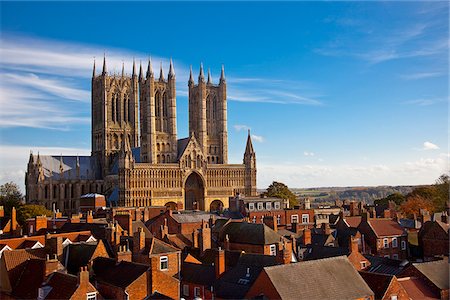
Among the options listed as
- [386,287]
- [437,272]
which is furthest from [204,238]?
[437,272]

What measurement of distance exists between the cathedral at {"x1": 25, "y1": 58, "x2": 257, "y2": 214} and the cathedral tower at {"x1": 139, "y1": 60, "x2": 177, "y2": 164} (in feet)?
0.75

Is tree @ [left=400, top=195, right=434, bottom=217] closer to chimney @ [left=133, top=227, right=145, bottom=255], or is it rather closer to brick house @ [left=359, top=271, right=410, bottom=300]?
brick house @ [left=359, top=271, right=410, bottom=300]

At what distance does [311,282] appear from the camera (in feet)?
97.0

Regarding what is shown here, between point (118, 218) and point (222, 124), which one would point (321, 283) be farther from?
Result: point (222, 124)

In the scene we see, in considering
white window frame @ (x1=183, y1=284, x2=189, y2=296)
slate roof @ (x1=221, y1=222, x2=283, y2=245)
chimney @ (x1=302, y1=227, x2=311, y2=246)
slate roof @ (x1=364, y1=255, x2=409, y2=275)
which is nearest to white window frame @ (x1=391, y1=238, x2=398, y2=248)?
chimney @ (x1=302, y1=227, x2=311, y2=246)

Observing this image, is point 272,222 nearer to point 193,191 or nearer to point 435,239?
point 435,239

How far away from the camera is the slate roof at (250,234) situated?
1853 inches

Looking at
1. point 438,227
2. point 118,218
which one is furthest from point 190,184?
point 438,227

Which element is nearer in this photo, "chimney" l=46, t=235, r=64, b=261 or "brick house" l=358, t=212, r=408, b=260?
"chimney" l=46, t=235, r=64, b=261

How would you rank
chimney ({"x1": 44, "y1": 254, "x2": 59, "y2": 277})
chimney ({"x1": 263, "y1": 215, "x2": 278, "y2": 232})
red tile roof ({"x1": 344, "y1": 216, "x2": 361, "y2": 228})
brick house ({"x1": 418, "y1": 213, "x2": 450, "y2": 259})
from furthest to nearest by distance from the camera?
red tile roof ({"x1": 344, "y1": 216, "x2": 361, "y2": 228}) → chimney ({"x1": 263, "y1": 215, "x2": 278, "y2": 232}) → brick house ({"x1": 418, "y1": 213, "x2": 450, "y2": 259}) → chimney ({"x1": 44, "y1": 254, "x2": 59, "y2": 277})

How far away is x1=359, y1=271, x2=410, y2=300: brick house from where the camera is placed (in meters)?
32.3

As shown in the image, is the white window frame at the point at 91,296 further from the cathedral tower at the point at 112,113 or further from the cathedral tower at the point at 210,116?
the cathedral tower at the point at 112,113

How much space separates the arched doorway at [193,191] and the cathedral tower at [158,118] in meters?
6.09

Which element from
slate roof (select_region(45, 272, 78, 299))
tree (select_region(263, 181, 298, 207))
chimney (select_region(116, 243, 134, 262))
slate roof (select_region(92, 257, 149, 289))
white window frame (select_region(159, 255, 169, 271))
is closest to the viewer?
slate roof (select_region(45, 272, 78, 299))
